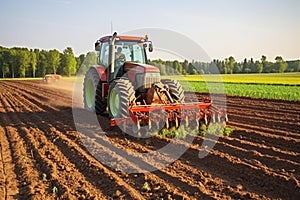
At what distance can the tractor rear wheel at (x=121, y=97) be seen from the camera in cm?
872

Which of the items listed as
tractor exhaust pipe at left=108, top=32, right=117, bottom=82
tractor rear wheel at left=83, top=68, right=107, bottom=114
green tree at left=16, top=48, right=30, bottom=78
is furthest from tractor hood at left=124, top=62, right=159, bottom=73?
green tree at left=16, top=48, right=30, bottom=78

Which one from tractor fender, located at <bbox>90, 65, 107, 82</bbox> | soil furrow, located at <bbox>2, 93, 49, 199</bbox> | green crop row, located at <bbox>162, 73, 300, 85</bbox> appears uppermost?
tractor fender, located at <bbox>90, 65, 107, 82</bbox>

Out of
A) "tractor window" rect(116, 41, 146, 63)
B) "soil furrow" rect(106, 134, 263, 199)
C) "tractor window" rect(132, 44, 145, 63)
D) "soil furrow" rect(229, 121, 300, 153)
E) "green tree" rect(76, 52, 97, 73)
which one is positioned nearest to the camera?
"soil furrow" rect(106, 134, 263, 199)

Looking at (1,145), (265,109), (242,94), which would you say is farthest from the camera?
(242,94)

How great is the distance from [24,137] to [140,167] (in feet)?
12.8

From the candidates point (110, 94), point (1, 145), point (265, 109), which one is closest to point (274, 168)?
point (110, 94)

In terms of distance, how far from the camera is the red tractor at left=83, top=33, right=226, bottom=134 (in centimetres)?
849

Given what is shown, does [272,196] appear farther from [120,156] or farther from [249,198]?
[120,156]

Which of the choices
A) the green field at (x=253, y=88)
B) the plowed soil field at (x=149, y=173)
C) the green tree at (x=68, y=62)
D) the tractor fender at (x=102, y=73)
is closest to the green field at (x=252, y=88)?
the green field at (x=253, y=88)

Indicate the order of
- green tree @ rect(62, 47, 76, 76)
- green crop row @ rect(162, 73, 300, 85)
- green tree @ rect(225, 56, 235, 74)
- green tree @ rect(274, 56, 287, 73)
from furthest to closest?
green tree @ rect(274, 56, 287, 73) < green tree @ rect(62, 47, 76, 76) < green tree @ rect(225, 56, 235, 74) < green crop row @ rect(162, 73, 300, 85)

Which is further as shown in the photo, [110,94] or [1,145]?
[110,94]

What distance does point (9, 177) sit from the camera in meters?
5.80

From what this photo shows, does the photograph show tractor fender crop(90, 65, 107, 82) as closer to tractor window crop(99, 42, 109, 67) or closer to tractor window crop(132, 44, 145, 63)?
tractor window crop(99, 42, 109, 67)

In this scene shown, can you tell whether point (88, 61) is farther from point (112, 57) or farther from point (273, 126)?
point (273, 126)
